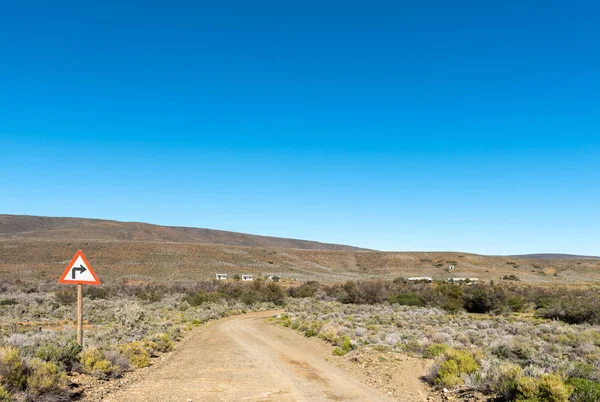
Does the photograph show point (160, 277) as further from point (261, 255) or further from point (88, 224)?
point (88, 224)

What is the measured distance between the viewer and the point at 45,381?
823cm

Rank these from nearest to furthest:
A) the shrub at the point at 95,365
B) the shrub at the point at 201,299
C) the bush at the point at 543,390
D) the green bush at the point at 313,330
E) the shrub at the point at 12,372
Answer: the bush at the point at 543,390, the shrub at the point at 12,372, the shrub at the point at 95,365, the green bush at the point at 313,330, the shrub at the point at 201,299

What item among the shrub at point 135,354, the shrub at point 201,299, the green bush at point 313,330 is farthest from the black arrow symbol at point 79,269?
the shrub at point 201,299

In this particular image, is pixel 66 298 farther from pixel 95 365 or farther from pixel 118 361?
pixel 95 365

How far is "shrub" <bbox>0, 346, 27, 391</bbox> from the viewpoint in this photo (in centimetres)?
784

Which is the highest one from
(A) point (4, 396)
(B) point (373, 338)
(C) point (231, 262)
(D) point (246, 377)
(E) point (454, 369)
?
(A) point (4, 396)

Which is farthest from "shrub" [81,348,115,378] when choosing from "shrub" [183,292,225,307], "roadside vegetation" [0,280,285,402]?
"shrub" [183,292,225,307]

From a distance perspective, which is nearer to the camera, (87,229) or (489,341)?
(489,341)

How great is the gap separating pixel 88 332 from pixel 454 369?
1540cm

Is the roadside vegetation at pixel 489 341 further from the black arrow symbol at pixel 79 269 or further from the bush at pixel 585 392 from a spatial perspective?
the black arrow symbol at pixel 79 269

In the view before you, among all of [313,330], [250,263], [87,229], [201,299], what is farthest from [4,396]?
[87,229]

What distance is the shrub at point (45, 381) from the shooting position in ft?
26.4

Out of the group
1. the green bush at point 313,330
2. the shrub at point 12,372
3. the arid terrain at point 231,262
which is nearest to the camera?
the shrub at point 12,372

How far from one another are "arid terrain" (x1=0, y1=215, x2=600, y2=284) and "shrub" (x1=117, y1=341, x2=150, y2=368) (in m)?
61.2
